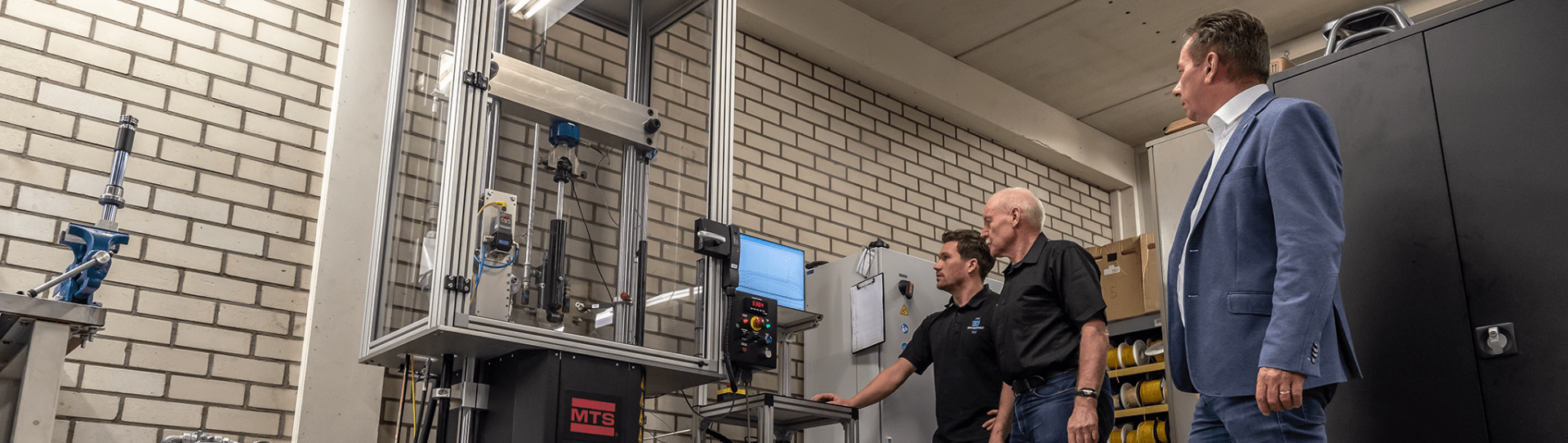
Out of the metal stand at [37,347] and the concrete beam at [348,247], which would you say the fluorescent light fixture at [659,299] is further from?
the metal stand at [37,347]

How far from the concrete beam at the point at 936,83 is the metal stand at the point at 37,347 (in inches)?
146

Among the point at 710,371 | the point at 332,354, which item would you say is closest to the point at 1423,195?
the point at 710,371

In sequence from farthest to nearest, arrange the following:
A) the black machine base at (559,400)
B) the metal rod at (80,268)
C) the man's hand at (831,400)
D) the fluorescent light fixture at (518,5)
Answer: the man's hand at (831,400) < the fluorescent light fixture at (518,5) < the black machine base at (559,400) < the metal rod at (80,268)

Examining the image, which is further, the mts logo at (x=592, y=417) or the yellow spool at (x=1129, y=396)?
the yellow spool at (x=1129, y=396)

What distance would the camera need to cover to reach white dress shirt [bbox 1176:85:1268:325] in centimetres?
214

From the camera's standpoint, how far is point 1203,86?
2242mm

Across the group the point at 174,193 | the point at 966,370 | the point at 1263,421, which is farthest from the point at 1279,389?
→ the point at 174,193

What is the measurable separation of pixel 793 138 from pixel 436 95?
8.94ft

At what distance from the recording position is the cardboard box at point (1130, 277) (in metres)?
4.97

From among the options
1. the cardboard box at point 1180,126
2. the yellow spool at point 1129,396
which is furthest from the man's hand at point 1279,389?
the yellow spool at point 1129,396

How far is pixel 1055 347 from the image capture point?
321 centimetres

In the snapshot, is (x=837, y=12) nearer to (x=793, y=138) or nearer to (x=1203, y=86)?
(x=793, y=138)

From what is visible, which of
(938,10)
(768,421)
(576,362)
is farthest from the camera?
(938,10)

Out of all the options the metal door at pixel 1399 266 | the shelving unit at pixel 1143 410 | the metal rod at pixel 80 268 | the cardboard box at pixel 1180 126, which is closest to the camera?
the metal door at pixel 1399 266
